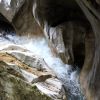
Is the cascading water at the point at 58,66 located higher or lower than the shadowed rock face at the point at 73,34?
lower

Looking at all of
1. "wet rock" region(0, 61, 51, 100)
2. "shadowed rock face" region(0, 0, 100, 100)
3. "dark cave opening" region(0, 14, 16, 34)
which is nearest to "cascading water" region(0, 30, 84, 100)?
"shadowed rock face" region(0, 0, 100, 100)

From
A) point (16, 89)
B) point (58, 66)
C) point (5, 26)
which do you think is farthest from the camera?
point (5, 26)

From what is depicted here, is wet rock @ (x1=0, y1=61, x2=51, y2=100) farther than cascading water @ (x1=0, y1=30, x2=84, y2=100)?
No

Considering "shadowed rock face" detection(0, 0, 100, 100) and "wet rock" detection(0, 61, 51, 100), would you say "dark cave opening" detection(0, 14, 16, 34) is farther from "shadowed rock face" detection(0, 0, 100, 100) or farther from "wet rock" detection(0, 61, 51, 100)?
"wet rock" detection(0, 61, 51, 100)

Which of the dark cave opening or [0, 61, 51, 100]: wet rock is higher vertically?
the dark cave opening

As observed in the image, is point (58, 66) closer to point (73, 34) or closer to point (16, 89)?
point (73, 34)

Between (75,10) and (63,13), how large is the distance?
40 cm

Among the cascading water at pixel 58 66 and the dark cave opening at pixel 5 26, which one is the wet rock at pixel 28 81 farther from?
the dark cave opening at pixel 5 26

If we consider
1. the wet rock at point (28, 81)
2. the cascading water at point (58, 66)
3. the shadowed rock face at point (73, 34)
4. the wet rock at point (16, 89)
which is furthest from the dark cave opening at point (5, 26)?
the wet rock at point (16, 89)

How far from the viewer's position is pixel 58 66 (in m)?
6.52

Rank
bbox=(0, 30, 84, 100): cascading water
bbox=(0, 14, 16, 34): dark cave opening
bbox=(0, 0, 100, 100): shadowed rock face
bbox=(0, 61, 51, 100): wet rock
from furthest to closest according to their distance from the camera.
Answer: bbox=(0, 14, 16, 34): dark cave opening → bbox=(0, 30, 84, 100): cascading water → bbox=(0, 61, 51, 100): wet rock → bbox=(0, 0, 100, 100): shadowed rock face

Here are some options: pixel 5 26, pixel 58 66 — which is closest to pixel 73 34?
pixel 58 66

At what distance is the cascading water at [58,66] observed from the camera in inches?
228

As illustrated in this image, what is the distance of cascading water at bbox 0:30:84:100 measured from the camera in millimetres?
5795
